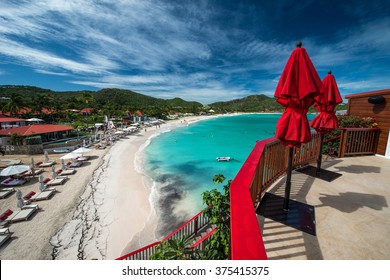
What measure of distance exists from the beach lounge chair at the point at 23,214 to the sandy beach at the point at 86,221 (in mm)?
235

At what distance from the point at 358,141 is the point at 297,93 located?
6.44 meters

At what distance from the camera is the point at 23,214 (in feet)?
29.5

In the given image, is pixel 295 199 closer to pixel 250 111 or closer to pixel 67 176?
pixel 67 176

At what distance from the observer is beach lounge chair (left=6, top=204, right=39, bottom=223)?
8.71 meters

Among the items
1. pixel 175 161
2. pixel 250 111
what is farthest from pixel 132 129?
pixel 250 111

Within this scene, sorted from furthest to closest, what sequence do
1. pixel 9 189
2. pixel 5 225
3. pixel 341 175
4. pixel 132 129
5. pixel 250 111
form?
pixel 250 111 < pixel 132 129 < pixel 9 189 < pixel 5 225 < pixel 341 175

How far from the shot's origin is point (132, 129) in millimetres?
39156

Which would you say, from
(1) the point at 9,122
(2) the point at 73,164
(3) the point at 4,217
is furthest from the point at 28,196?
(1) the point at 9,122

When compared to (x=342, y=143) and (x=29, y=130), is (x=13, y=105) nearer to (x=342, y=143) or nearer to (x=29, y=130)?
(x=29, y=130)

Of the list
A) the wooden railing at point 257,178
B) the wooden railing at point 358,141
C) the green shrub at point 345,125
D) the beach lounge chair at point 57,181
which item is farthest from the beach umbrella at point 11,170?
the wooden railing at point 358,141

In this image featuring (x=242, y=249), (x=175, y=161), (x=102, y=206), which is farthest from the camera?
(x=175, y=161)

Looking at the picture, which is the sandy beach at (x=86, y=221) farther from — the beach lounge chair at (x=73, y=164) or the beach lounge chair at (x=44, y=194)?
the beach lounge chair at (x=73, y=164)

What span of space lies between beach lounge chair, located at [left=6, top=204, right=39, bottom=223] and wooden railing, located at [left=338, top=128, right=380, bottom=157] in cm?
1512

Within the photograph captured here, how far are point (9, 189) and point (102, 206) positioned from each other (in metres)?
7.20
